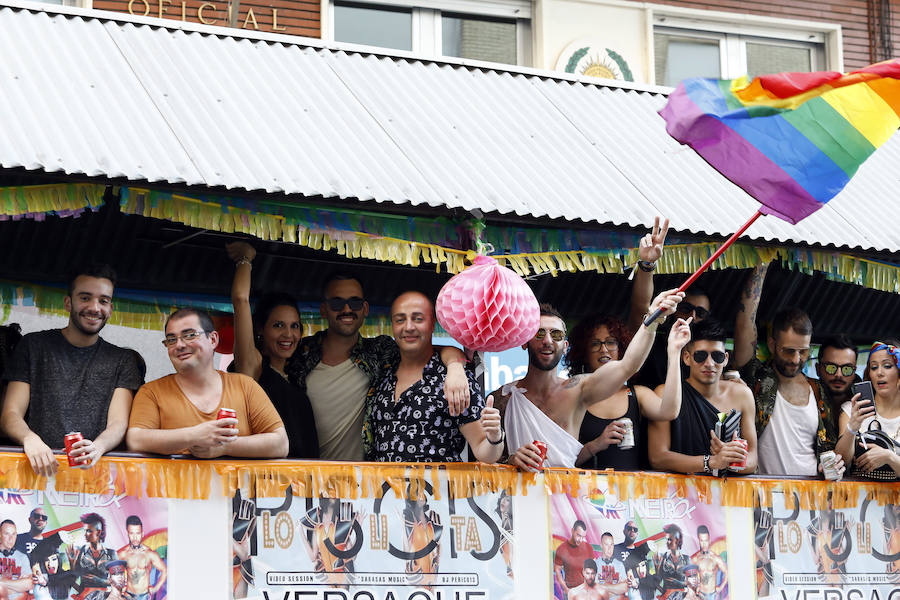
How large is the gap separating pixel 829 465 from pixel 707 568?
3.35 ft

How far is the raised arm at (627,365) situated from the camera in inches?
294

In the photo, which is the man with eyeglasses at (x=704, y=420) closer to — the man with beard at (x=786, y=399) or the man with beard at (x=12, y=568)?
the man with beard at (x=786, y=399)

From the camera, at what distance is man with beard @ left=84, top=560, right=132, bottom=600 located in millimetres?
6789

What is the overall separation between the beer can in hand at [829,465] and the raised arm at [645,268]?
54.8 inches

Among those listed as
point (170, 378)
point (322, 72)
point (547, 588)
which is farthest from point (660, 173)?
point (170, 378)

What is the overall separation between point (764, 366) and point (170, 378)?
12.6ft

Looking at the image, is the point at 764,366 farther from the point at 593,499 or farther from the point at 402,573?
the point at 402,573

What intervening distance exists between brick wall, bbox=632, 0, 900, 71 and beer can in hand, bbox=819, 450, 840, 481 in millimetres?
7981

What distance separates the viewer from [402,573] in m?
7.41

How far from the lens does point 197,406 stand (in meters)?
7.14

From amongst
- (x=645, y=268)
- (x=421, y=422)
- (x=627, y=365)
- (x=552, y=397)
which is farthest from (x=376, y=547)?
(x=645, y=268)

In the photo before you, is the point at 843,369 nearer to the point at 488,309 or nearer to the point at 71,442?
the point at 488,309

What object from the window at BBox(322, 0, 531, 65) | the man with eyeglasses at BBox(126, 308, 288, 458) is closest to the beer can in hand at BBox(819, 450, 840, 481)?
the man with eyeglasses at BBox(126, 308, 288, 458)

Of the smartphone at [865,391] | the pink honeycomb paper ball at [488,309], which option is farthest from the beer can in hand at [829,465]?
the pink honeycomb paper ball at [488,309]
